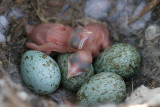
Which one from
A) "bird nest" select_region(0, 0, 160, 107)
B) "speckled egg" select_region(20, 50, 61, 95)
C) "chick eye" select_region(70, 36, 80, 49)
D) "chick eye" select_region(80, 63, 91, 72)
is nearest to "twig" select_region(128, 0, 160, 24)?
"bird nest" select_region(0, 0, 160, 107)

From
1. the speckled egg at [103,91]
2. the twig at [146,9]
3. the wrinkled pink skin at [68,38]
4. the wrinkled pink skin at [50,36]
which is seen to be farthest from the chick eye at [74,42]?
the twig at [146,9]

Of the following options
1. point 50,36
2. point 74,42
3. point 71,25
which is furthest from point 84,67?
point 71,25

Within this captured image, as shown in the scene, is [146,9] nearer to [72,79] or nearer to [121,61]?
[121,61]

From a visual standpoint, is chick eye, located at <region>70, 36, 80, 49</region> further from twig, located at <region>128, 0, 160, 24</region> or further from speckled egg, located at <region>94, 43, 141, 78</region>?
twig, located at <region>128, 0, 160, 24</region>

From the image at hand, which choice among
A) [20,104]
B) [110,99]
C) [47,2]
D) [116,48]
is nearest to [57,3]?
[47,2]

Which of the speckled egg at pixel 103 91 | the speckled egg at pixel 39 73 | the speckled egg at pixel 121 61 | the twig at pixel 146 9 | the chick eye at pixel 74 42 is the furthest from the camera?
the twig at pixel 146 9

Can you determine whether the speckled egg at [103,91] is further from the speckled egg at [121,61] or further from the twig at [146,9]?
the twig at [146,9]
